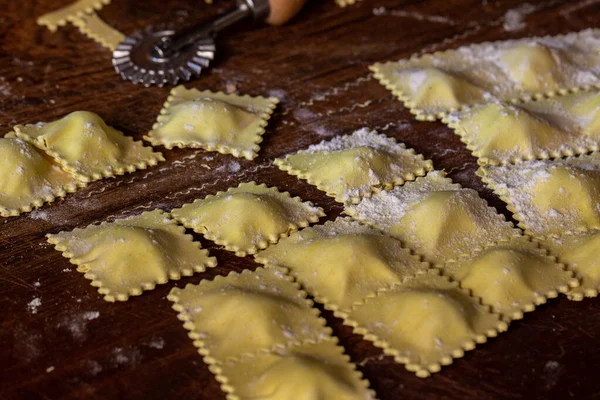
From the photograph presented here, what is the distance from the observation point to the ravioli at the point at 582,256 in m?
1.71

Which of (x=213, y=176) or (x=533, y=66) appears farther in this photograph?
(x=533, y=66)

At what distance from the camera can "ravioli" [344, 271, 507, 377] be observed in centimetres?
155

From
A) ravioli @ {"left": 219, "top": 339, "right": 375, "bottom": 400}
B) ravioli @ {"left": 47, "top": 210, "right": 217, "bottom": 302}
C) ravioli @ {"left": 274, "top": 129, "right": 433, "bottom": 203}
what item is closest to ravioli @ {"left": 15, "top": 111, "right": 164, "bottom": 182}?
ravioli @ {"left": 47, "top": 210, "right": 217, "bottom": 302}

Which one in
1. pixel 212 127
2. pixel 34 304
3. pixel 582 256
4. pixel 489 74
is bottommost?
pixel 34 304

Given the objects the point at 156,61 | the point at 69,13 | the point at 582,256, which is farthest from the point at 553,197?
the point at 69,13

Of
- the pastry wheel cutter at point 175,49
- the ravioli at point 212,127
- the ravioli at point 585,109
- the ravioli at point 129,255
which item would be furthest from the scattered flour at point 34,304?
the ravioli at point 585,109

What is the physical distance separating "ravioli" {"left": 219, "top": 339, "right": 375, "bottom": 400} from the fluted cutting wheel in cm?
111

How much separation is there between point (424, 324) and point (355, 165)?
0.53 m

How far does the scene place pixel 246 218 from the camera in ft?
5.99

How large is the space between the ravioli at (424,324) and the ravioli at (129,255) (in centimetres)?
40

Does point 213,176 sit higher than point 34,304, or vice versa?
point 213,176

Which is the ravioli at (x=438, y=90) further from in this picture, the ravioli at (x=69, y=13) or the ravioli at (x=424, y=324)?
the ravioli at (x=69, y=13)

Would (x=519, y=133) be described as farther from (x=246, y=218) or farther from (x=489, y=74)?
(x=246, y=218)

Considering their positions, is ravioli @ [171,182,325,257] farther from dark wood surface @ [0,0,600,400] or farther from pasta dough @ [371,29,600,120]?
pasta dough @ [371,29,600,120]
